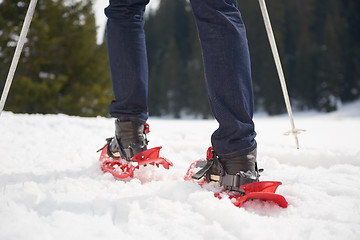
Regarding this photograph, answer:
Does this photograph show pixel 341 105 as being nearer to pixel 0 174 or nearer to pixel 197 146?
pixel 197 146

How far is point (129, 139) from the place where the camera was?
1.45 m

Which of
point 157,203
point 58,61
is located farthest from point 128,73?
point 58,61

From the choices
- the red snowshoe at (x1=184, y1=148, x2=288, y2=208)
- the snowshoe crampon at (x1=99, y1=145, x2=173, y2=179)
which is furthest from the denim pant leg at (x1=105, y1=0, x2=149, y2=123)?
the red snowshoe at (x1=184, y1=148, x2=288, y2=208)

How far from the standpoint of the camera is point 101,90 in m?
12.5

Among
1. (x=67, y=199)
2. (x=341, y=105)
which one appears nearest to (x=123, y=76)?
(x=67, y=199)

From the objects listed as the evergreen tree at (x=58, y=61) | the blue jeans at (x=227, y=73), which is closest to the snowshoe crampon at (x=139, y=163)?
the blue jeans at (x=227, y=73)

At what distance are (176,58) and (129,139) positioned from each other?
26146 millimetres

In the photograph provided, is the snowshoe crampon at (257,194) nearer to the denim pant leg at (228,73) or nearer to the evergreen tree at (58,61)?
the denim pant leg at (228,73)

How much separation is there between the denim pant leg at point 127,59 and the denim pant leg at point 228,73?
0.43 m

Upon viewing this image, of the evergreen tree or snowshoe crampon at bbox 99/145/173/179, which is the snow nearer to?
snowshoe crampon at bbox 99/145/173/179

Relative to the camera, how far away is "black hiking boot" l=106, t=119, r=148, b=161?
1427 millimetres

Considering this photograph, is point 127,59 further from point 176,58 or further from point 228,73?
point 176,58

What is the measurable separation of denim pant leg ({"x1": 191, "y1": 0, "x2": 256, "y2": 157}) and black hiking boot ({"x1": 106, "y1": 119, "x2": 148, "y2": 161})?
1.58ft

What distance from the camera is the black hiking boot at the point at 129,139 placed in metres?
1.43
